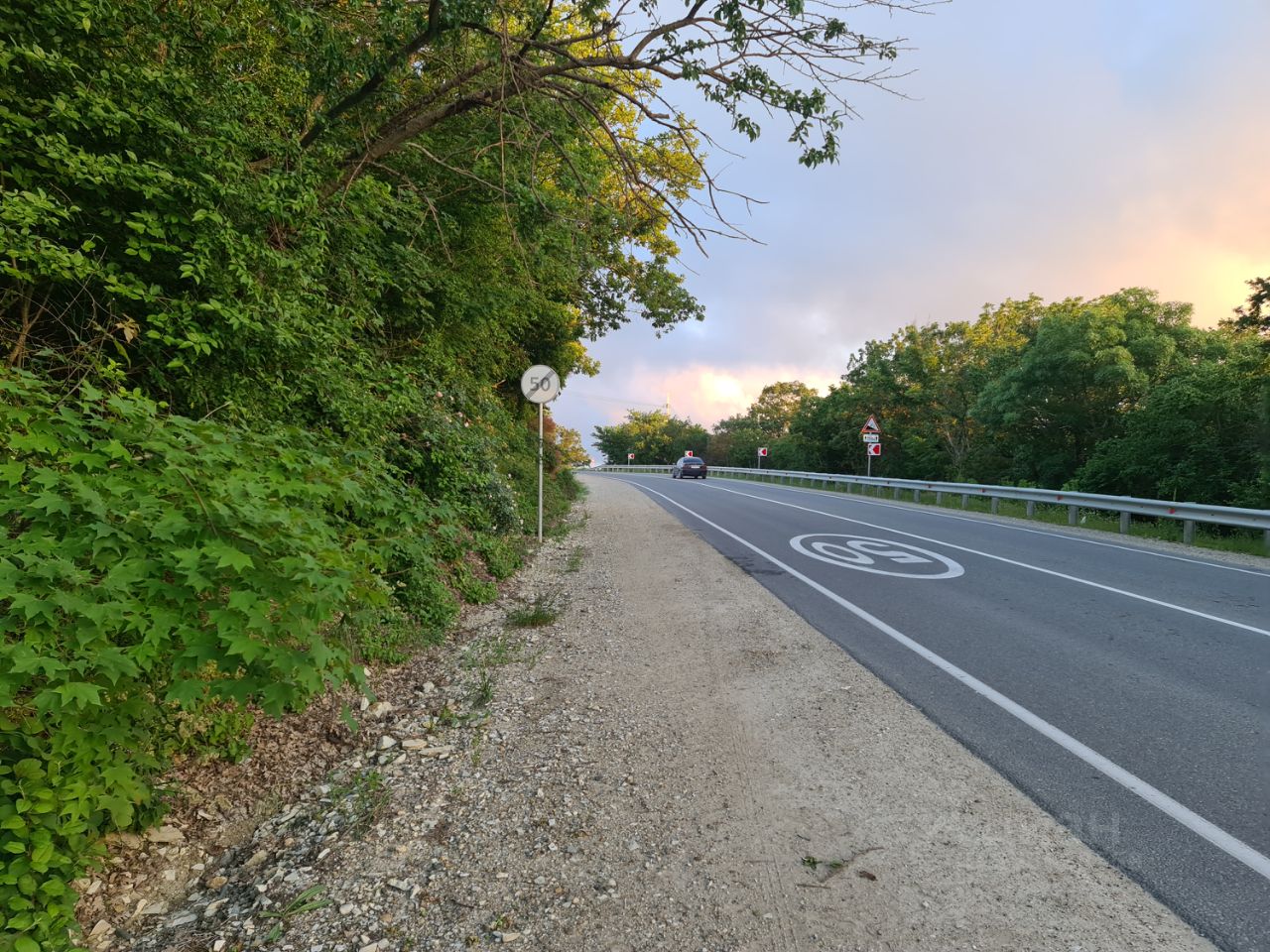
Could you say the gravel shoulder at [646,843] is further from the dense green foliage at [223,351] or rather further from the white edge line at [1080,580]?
the white edge line at [1080,580]

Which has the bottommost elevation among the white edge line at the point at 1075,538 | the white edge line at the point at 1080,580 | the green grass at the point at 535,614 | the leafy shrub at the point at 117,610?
the green grass at the point at 535,614

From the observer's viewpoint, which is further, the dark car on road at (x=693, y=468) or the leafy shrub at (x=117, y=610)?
the dark car on road at (x=693, y=468)

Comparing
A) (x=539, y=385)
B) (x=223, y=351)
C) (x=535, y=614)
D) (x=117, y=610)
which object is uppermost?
(x=539, y=385)

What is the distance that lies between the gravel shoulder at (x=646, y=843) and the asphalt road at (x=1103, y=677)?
9.4 inches

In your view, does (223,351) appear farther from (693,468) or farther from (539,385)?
(693,468)

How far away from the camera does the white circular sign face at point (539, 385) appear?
1061 centimetres

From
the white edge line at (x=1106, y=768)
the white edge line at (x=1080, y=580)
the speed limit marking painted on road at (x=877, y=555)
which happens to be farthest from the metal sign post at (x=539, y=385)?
the white edge line at (x=1080, y=580)

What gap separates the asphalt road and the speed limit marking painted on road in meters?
0.05

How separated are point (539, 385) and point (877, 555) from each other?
6.26 meters

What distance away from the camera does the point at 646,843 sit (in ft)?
8.80

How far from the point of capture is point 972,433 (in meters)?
30.8

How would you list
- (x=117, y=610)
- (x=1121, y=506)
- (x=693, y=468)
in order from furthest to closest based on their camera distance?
(x=693, y=468) → (x=1121, y=506) → (x=117, y=610)

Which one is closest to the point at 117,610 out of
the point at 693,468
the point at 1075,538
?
the point at 1075,538

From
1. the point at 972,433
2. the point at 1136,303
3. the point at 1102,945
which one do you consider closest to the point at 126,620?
the point at 1102,945
